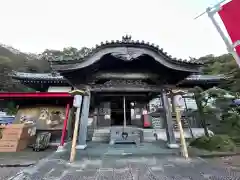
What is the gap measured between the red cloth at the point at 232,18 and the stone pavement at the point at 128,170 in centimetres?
274

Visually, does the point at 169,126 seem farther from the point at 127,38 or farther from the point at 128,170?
the point at 127,38

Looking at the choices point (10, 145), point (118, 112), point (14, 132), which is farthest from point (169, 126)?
point (10, 145)

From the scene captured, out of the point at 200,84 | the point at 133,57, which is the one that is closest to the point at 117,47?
the point at 133,57

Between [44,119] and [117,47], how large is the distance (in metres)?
6.85

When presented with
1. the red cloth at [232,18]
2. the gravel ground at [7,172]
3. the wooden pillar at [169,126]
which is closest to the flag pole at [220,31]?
the red cloth at [232,18]

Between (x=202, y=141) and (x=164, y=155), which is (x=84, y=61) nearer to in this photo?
(x=164, y=155)

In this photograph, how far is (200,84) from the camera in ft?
39.6

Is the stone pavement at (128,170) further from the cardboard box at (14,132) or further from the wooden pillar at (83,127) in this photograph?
the cardboard box at (14,132)

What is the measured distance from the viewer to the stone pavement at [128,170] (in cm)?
323

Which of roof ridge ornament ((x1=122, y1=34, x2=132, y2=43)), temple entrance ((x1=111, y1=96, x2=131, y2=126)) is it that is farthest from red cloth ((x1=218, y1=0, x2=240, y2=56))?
temple entrance ((x1=111, y1=96, x2=131, y2=126))

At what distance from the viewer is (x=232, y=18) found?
219 cm

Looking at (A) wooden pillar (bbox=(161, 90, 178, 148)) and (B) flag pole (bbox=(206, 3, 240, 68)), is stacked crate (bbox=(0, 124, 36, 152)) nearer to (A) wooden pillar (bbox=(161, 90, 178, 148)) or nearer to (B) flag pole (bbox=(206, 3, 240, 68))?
(A) wooden pillar (bbox=(161, 90, 178, 148))

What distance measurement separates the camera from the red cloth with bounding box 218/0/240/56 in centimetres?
215

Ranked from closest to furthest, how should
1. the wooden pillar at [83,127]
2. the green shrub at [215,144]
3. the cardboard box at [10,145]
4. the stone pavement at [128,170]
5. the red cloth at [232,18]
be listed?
the red cloth at [232,18]
the stone pavement at [128,170]
the wooden pillar at [83,127]
the green shrub at [215,144]
the cardboard box at [10,145]
